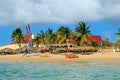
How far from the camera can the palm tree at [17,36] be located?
4058 inches

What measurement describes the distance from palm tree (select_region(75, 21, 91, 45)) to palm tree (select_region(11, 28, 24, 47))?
89.0ft

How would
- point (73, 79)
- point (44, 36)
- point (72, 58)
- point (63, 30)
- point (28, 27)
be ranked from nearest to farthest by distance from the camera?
point (73, 79), point (72, 58), point (28, 27), point (63, 30), point (44, 36)

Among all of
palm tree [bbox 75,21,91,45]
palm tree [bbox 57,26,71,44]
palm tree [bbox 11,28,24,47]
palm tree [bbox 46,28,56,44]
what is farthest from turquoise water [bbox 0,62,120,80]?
palm tree [bbox 11,28,24,47]

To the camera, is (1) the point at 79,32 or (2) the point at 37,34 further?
(2) the point at 37,34

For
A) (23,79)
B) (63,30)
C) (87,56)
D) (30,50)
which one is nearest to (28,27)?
(30,50)

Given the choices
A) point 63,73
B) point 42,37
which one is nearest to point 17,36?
point 42,37

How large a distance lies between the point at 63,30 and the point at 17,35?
2104cm

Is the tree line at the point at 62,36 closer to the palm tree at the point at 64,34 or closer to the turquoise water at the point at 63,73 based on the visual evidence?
the palm tree at the point at 64,34

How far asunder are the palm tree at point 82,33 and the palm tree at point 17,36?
2714 cm

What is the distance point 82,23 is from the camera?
80938 mm

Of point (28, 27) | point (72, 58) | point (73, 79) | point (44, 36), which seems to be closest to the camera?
point (73, 79)

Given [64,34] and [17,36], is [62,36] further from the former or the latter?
[17,36]

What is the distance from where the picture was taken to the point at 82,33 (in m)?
80.8

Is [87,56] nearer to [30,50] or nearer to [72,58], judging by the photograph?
[72,58]
